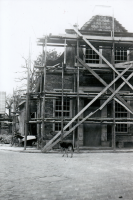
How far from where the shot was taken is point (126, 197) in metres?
5.57

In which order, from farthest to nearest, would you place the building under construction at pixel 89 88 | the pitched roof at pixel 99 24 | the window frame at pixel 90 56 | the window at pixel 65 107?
the pitched roof at pixel 99 24, the window frame at pixel 90 56, the window at pixel 65 107, the building under construction at pixel 89 88

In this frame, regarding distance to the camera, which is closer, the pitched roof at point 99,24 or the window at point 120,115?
the window at point 120,115

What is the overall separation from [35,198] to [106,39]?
12603 mm

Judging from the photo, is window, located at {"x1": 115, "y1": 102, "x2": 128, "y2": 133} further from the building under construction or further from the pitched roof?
the pitched roof

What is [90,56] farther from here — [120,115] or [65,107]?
[120,115]

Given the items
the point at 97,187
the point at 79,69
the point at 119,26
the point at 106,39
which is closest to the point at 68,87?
the point at 79,69

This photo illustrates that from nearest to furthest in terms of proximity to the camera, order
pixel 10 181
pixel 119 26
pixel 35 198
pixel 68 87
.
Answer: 1. pixel 35 198
2. pixel 10 181
3. pixel 68 87
4. pixel 119 26

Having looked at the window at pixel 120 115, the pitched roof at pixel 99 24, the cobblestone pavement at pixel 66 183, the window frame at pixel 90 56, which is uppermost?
the pitched roof at pixel 99 24

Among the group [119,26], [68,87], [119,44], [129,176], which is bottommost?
[129,176]

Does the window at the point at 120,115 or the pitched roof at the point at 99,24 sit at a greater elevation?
the pitched roof at the point at 99,24

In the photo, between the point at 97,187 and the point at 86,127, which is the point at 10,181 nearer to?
the point at 97,187

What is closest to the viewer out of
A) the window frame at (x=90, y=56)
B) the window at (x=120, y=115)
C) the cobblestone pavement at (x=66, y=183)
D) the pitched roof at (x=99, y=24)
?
the cobblestone pavement at (x=66, y=183)

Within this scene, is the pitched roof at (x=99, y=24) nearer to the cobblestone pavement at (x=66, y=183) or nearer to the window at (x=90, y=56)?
the window at (x=90, y=56)

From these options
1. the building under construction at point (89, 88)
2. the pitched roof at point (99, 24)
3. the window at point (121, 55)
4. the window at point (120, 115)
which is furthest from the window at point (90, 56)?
the window at point (120, 115)
